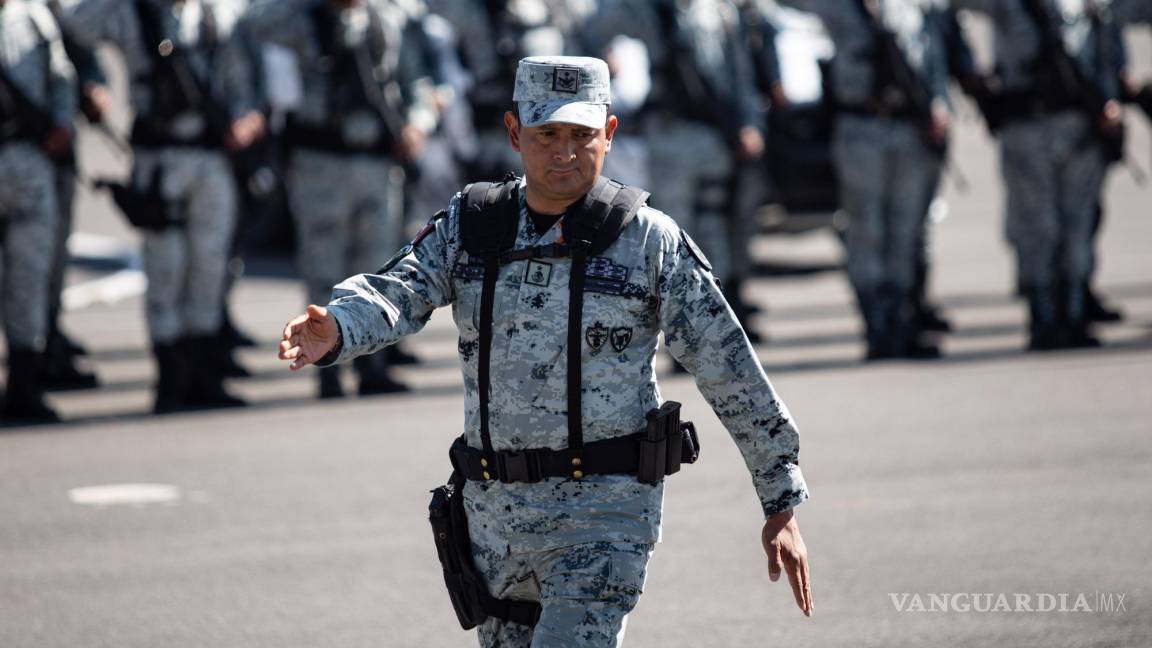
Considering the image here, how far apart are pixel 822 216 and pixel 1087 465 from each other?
22.7ft

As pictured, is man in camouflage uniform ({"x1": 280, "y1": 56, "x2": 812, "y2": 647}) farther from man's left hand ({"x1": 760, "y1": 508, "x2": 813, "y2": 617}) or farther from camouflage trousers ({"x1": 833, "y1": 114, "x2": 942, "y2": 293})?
camouflage trousers ({"x1": 833, "y1": 114, "x2": 942, "y2": 293})

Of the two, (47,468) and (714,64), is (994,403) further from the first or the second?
(47,468)

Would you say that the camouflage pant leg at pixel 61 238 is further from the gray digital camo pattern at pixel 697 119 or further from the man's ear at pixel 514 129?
the man's ear at pixel 514 129

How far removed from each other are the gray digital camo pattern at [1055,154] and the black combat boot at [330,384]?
14.3 ft

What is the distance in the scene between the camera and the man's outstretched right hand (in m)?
4.14

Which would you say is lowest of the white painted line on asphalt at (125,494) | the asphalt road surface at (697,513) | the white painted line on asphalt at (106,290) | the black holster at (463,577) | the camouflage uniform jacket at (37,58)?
the asphalt road surface at (697,513)

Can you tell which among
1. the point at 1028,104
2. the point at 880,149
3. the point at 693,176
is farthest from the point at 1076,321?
the point at 693,176

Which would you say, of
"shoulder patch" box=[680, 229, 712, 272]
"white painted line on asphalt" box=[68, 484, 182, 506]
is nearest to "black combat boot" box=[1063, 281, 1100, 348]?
"white painted line on asphalt" box=[68, 484, 182, 506]

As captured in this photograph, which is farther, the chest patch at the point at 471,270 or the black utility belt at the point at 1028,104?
the black utility belt at the point at 1028,104

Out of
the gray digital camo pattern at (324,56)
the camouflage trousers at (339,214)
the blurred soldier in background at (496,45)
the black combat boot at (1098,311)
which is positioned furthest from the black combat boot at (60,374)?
the black combat boot at (1098,311)

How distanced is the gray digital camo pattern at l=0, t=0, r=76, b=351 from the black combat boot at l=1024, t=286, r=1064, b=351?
591 cm

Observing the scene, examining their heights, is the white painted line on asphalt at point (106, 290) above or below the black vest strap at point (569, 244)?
below

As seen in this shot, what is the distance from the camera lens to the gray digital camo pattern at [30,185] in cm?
1022

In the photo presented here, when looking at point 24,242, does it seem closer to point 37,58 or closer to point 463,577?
point 37,58
